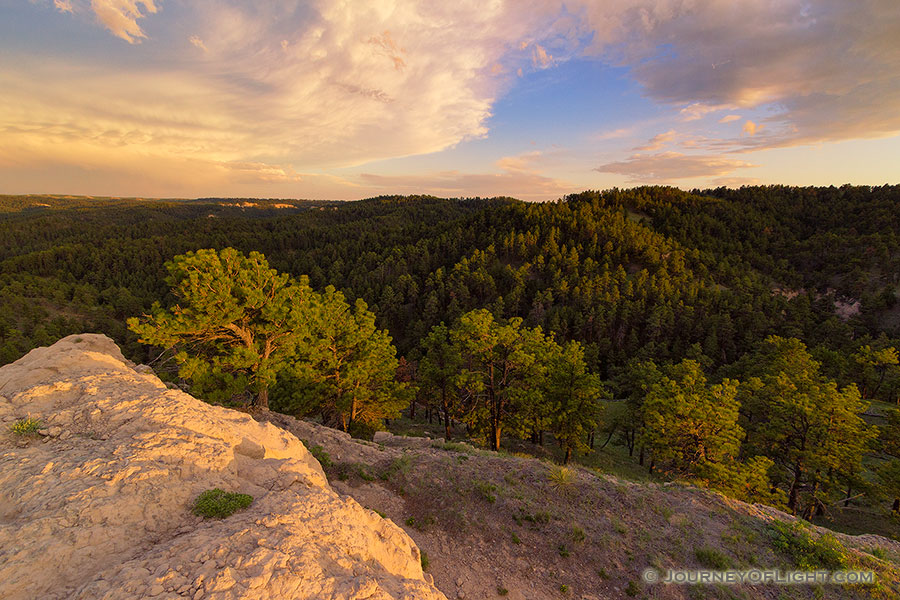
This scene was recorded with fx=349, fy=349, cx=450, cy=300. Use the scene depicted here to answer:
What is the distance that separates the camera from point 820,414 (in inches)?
1045

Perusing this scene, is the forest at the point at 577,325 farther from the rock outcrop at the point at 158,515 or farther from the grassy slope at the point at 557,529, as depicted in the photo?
the grassy slope at the point at 557,529

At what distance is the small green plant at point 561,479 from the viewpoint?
1523cm

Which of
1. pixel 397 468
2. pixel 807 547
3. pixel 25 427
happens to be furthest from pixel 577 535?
pixel 25 427

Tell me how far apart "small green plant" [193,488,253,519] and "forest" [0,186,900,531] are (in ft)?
37.8

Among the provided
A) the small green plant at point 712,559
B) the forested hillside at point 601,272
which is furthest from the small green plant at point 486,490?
the forested hillside at point 601,272

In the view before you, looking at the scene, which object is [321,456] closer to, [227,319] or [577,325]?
[227,319]

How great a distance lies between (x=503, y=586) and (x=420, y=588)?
5978 millimetres

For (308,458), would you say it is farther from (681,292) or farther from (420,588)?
(681,292)

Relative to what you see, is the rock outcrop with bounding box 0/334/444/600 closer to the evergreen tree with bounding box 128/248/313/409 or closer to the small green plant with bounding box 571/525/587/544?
the evergreen tree with bounding box 128/248/313/409

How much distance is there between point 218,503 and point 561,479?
1323 centimetres

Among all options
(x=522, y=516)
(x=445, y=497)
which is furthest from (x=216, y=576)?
(x=522, y=516)

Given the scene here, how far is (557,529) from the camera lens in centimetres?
1330

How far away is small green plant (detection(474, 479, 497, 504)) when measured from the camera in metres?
14.3

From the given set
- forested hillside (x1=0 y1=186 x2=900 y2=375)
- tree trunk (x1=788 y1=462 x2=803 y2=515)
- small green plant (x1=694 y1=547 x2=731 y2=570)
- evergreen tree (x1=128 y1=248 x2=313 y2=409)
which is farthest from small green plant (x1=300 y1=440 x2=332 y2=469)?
forested hillside (x1=0 y1=186 x2=900 y2=375)
